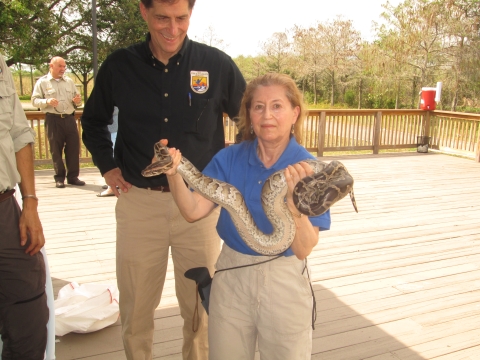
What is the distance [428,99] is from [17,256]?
13.7 m

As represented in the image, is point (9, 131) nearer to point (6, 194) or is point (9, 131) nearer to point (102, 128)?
point (6, 194)

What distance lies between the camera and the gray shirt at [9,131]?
8.60 feet

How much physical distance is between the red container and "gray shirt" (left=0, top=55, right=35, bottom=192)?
13.2 m

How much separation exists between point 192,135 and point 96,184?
6.55m

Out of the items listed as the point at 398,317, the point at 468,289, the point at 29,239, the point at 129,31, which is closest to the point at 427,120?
the point at 468,289

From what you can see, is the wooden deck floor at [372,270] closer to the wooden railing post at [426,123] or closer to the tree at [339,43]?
the wooden railing post at [426,123]

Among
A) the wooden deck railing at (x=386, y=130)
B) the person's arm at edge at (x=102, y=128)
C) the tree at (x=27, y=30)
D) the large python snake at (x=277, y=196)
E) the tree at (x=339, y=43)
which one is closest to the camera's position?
the large python snake at (x=277, y=196)

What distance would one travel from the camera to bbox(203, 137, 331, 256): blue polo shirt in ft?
7.91

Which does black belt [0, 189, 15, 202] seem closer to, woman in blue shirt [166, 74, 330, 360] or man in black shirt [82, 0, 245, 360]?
man in black shirt [82, 0, 245, 360]

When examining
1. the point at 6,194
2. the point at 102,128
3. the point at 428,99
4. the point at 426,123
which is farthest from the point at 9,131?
the point at 426,123

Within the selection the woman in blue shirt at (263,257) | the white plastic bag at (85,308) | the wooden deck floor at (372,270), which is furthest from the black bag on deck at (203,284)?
the white plastic bag at (85,308)

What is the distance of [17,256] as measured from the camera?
8.67 feet

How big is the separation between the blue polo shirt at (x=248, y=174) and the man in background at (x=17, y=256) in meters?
1.21

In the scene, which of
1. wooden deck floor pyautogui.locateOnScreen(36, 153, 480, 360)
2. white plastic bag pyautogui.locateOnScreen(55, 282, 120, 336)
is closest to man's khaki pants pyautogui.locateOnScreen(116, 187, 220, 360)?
wooden deck floor pyautogui.locateOnScreen(36, 153, 480, 360)
